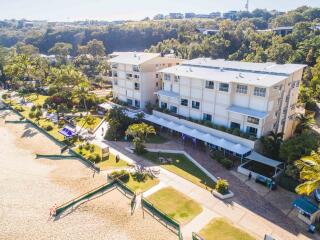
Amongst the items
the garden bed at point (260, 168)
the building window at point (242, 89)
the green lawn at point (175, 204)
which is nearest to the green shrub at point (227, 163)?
the garden bed at point (260, 168)

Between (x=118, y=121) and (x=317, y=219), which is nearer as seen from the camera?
(x=317, y=219)

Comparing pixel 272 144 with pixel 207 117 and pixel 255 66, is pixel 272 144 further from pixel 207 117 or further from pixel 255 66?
pixel 255 66

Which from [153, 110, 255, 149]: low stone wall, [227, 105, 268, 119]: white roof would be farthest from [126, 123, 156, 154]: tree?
[227, 105, 268, 119]: white roof

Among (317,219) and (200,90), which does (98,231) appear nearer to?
(317,219)

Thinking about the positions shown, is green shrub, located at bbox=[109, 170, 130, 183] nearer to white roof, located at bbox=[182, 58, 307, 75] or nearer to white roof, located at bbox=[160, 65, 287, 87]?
white roof, located at bbox=[160, 65, 287, 87]

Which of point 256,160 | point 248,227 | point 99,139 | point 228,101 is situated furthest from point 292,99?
point 99,139

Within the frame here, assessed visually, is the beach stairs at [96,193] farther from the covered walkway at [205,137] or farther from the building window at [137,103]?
the building window at [137,103]
